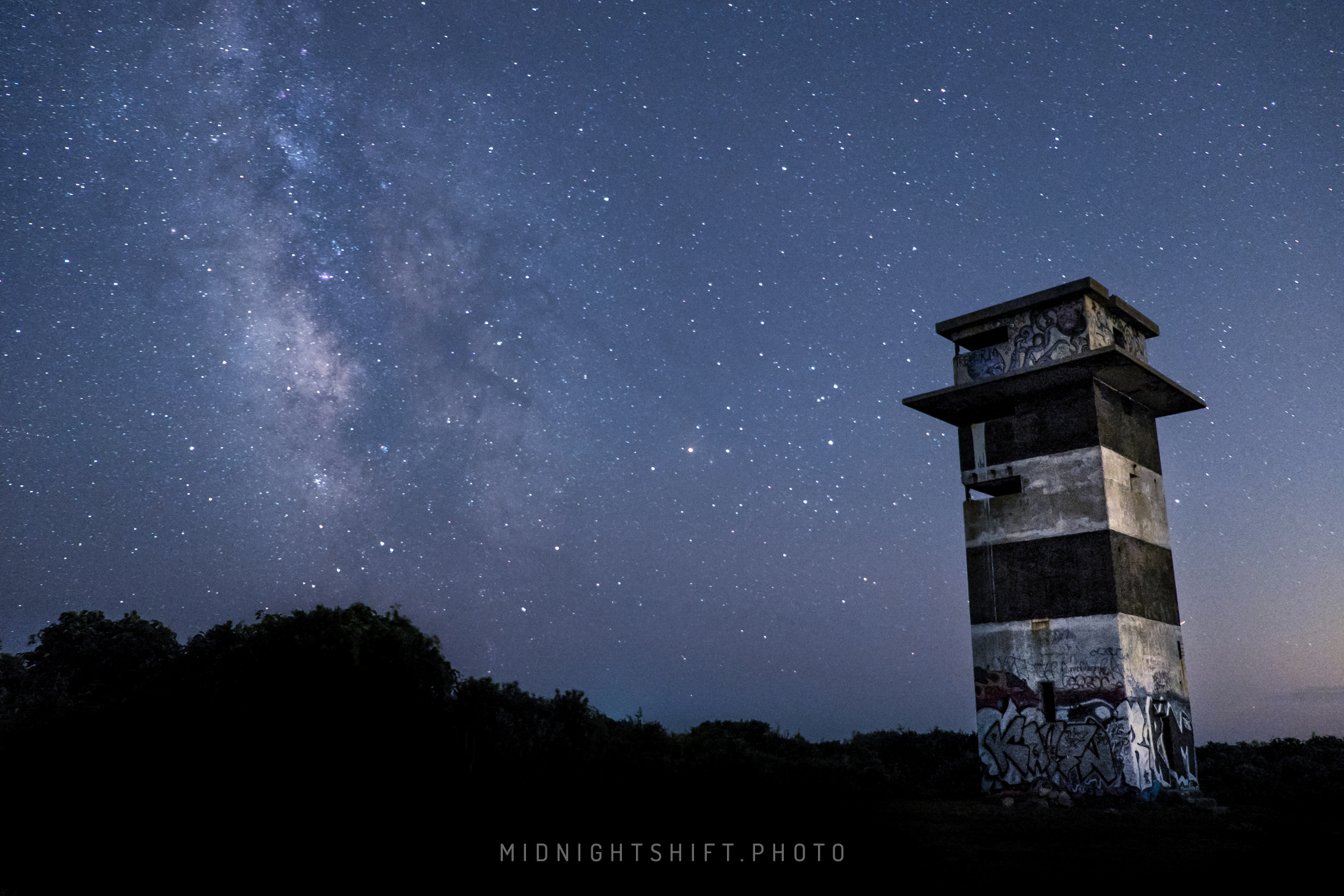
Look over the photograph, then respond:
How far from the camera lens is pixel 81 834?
40.7ft

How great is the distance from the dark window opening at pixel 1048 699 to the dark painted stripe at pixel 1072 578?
5.96 feet

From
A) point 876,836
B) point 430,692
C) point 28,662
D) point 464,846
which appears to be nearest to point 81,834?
point 464,846

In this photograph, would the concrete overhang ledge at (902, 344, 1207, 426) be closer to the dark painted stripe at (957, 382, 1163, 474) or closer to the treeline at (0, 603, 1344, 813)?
the dark painted stripe at (957, 382, 1163, 474)

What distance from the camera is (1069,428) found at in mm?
23516

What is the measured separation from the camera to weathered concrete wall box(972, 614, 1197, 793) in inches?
823

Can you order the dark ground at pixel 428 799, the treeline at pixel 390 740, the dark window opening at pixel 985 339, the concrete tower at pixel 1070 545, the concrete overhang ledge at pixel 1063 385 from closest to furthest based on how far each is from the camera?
the dark ground at pixel 428 799, the treeline at pixel 390 740, the concrete tower at pixel 1070 545, the concrete overhang ledge at pixel 1063 385, the dark window opening at pixel 985 339

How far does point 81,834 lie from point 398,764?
495 cm

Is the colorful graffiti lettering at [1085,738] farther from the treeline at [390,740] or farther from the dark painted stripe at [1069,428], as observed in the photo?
the dark painted stripe at [1069,428]

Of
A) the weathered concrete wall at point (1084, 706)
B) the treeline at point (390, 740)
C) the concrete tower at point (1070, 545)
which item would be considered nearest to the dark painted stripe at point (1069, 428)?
the concrete tower at point (1070, 545)

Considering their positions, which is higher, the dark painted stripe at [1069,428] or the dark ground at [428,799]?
the dark painted stripe at [1069,428]

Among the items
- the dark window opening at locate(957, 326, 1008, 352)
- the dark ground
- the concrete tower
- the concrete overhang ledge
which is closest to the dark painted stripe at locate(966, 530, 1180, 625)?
the concrete tower

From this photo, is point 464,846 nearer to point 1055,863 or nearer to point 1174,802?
point 1055,863

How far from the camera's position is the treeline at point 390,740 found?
588 inches

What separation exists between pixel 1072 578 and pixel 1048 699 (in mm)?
3301
